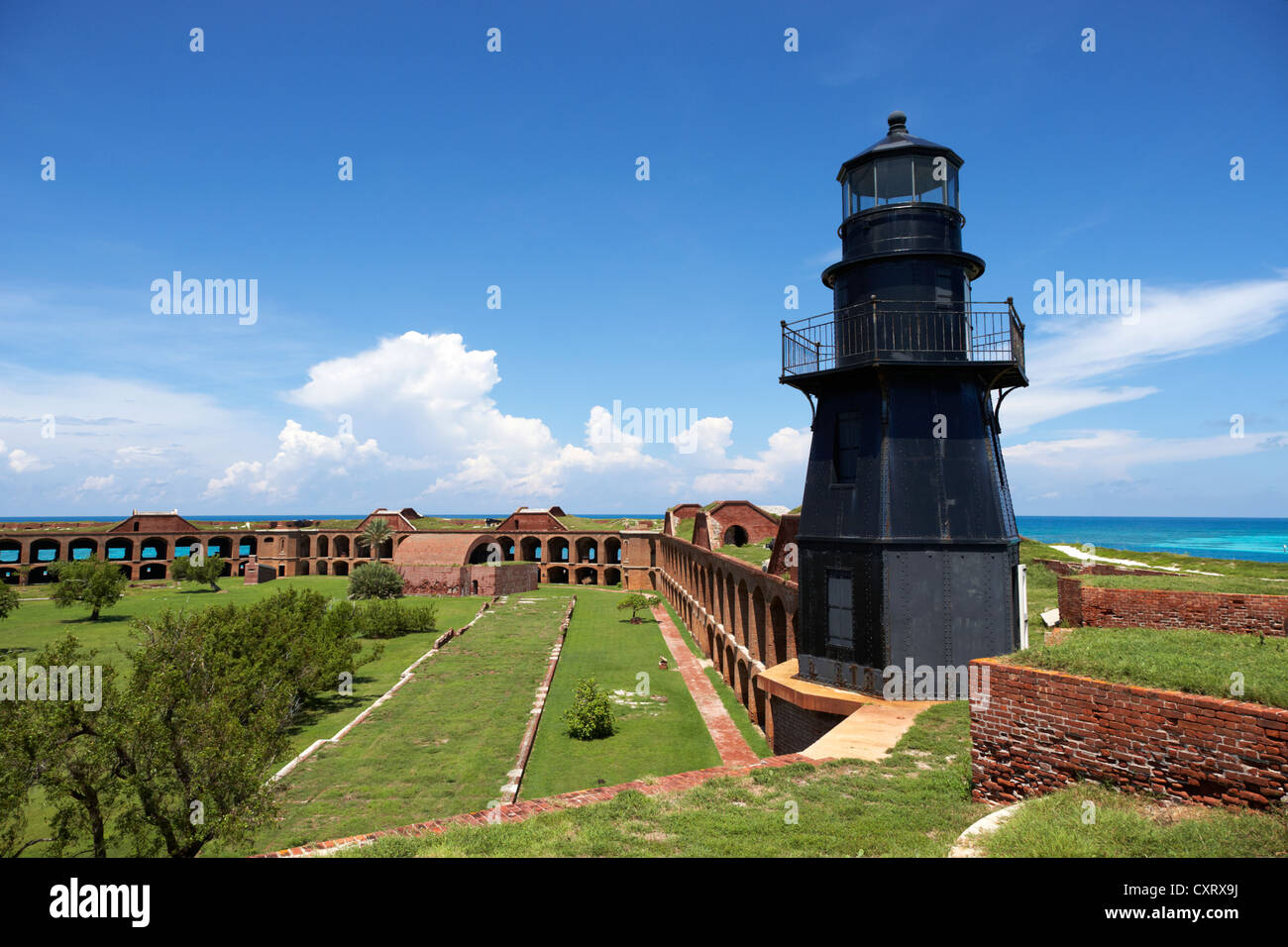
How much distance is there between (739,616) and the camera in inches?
1105

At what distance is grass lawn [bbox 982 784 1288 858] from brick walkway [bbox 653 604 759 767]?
567 cm

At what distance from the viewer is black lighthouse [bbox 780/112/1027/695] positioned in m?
13.9

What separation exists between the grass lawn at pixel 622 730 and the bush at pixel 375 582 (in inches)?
839

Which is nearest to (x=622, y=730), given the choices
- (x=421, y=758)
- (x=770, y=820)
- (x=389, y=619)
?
(x=421, y=758)

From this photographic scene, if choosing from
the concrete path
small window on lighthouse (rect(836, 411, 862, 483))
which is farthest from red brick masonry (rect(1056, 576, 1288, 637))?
small window on lighthouse (rect(836, 411, 862, 483))

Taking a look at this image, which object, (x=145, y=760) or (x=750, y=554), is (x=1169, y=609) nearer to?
(x=750, y=554)

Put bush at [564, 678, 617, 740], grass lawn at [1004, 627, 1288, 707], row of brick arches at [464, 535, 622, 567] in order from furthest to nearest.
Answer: row of brick arches at [464, 535, 622, 567] < bush at [564, 678, 617, 740] < grass lawn at [1004, 627, 1288, 707]

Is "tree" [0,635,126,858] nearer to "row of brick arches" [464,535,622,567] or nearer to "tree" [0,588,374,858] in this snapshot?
"tree" [0,588,374,858]

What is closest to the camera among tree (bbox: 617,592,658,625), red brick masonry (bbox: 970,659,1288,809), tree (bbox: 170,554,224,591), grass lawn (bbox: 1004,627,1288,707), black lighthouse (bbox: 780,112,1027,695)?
red brick masonry (bbox: 970,659,1288,809)

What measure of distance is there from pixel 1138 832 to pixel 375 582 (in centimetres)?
5384

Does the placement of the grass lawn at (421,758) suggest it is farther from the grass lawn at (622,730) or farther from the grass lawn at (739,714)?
the grass lawn at (739,714)
